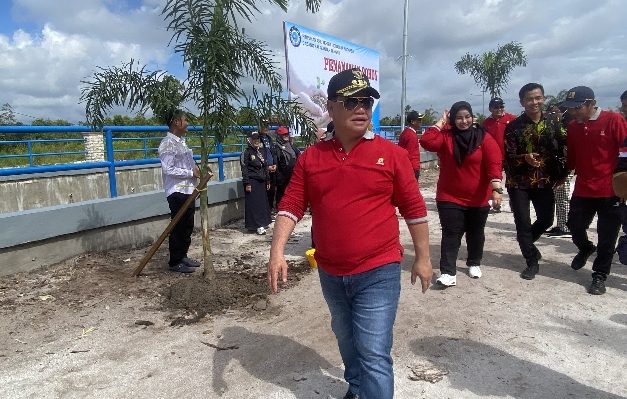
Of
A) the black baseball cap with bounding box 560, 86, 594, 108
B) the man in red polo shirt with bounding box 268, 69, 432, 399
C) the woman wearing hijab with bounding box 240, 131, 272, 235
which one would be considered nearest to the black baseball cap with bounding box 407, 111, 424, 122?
the woman wearing hijab with bounding box 240, 131, 272, 235

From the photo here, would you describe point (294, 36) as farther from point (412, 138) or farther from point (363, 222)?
point (363, 222)

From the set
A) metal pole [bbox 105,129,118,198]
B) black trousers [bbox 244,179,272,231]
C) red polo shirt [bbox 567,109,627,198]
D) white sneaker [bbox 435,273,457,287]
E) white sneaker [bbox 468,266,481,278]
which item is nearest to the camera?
red polo shirt [bbox 567,109,627,198]

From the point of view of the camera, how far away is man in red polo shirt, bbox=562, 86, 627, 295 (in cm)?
448

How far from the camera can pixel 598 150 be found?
4531 millimetres

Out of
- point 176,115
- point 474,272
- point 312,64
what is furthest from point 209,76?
point 312,64

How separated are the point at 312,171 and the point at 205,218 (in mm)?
2533

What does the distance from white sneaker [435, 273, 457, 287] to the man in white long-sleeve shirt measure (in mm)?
2623

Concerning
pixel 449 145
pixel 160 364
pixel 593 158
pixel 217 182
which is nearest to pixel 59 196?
pixel 217 182

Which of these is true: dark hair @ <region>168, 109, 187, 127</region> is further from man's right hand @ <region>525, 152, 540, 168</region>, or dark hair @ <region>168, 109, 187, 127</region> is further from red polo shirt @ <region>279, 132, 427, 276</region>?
man's right hand @ <region>525, 152, 540, 168</region>

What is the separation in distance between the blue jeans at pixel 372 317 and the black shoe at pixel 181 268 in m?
3.21

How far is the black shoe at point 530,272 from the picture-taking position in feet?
16.4

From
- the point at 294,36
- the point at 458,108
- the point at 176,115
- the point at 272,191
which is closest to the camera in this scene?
the point at 458,108

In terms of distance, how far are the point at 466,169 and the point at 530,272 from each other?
4.46ft

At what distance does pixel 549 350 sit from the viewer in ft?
11.1
